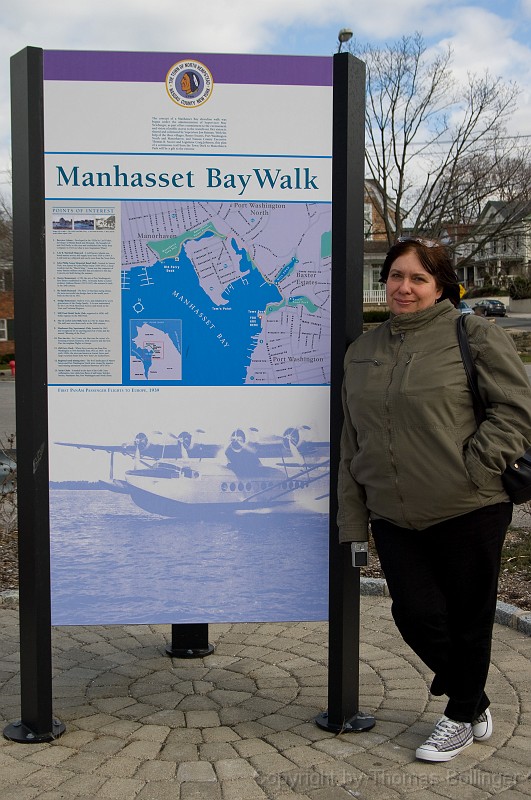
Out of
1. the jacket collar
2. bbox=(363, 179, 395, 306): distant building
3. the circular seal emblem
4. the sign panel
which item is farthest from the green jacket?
bbox=(363, 179, 395, 306): distant building

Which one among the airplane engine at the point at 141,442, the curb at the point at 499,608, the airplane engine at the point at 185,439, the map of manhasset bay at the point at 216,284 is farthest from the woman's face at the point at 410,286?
the curb at the point at 499,608

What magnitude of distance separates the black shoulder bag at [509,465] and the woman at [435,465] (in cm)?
2

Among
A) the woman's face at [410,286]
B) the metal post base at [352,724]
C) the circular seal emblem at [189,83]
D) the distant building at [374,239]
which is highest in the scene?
the distant building at [374,239]

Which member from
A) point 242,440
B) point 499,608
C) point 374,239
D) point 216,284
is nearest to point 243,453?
point 242,440

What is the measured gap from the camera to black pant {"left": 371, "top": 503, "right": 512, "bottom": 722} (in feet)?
10.6

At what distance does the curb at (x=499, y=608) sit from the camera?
16.0 feet

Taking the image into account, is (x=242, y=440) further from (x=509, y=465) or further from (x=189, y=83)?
(x=189, y=83)

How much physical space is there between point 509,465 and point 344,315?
0.93 metres

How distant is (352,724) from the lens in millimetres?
3699

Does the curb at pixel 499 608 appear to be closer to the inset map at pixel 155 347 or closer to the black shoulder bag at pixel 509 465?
the black shoulder bag at pixel 509 465

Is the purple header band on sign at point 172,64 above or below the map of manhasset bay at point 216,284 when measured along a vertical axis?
above

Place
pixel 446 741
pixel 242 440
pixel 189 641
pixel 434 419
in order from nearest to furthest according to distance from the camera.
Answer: pixel 434 419 < pixel 446 741 < pixel 242 440 < pixel 189 641

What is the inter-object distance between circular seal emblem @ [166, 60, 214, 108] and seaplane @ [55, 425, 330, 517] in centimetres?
134

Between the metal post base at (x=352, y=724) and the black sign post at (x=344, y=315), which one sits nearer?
the black sign post at (x=344, y=315)
